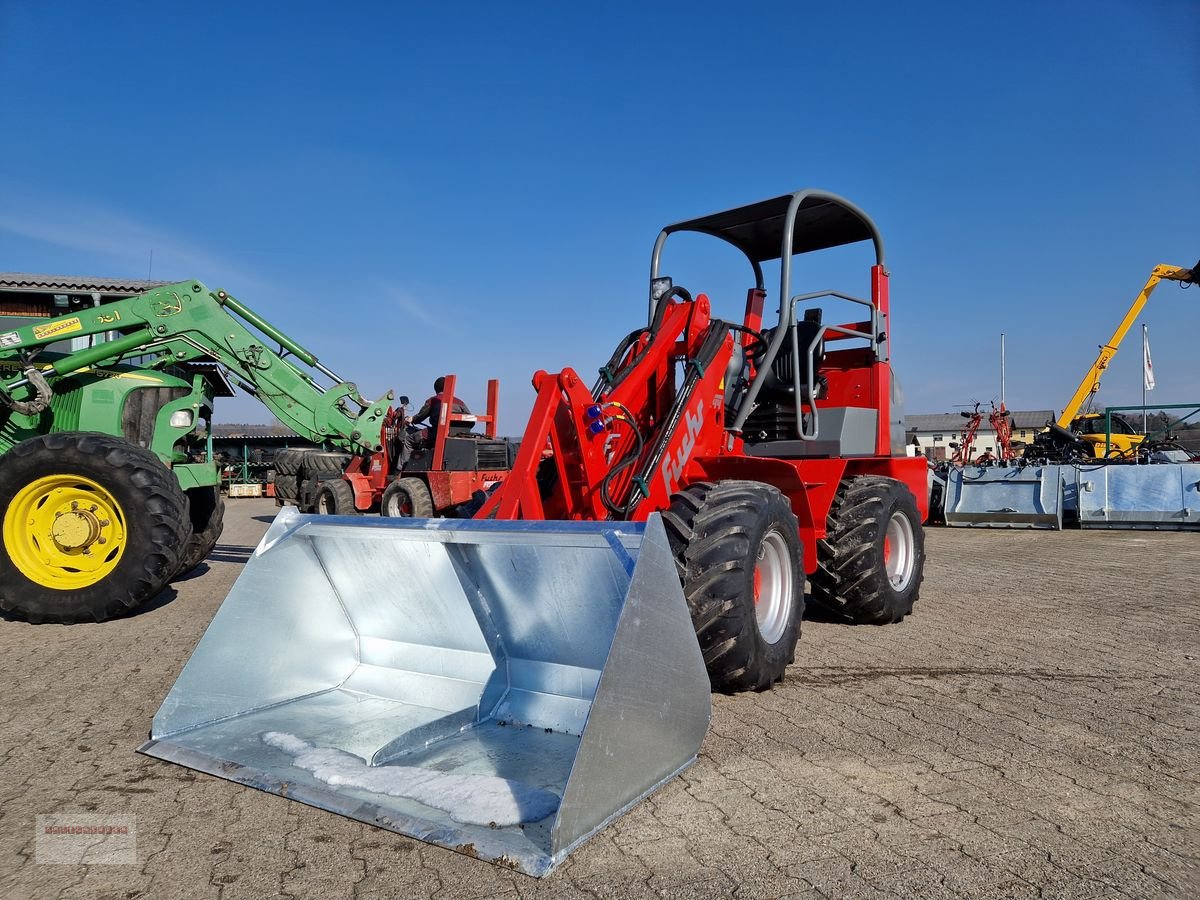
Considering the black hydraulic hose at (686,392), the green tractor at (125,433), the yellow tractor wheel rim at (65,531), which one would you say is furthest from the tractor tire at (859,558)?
the yellow tractor wheel rim at (65,531)

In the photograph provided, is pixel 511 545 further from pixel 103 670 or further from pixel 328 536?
pixel 103 670

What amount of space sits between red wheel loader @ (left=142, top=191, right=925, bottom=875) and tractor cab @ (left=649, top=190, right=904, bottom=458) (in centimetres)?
3

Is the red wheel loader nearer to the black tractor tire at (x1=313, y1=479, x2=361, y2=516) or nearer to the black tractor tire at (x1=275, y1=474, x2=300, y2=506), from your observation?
the black tractor tire at (x1=313, y1=479, x2=361, y2=516)

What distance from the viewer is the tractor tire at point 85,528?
5.77 meters

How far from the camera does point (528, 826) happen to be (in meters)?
2.55

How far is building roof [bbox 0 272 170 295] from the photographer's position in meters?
16.5

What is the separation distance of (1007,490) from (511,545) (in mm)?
14769

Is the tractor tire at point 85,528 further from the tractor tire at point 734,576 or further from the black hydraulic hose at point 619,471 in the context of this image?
the tractor tire at point 734,576

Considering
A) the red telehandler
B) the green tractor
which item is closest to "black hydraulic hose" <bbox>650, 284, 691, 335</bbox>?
the red telehandler

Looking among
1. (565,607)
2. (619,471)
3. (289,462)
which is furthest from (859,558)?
(289,462)

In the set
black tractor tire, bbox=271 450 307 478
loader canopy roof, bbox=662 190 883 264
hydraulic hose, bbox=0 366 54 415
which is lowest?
black tractor tire, bbox=271 450 307 478

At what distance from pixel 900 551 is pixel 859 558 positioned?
3.63 ft

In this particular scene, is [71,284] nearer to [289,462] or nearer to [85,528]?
[289,462]

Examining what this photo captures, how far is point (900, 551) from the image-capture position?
664 cm
